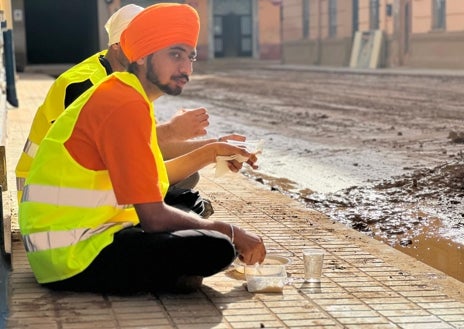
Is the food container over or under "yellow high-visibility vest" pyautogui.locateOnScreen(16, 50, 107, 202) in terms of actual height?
under

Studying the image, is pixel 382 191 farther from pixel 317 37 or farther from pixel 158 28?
pixel 317 37

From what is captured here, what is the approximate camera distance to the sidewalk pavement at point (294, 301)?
4.67 meters

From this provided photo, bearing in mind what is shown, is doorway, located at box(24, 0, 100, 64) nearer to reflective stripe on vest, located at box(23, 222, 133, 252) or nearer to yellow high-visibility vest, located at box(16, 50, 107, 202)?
yellow high-visibility vest, located at box(16, 50, 107, 202)

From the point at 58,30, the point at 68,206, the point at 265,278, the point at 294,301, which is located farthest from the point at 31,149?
the point at 58,30

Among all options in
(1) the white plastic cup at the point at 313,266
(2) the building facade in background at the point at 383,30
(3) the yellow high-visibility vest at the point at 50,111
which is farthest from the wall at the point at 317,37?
(1) the white plastic cup at the point at 313,266

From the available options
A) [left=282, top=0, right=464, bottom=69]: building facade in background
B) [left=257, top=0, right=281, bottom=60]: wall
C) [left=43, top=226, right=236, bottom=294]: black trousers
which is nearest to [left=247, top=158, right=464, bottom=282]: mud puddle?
[left=43, top=226, right=236, bottom=294]: black trousers

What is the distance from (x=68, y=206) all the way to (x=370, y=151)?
7608 millimetres

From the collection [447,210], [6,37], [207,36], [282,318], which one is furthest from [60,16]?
[282,318]

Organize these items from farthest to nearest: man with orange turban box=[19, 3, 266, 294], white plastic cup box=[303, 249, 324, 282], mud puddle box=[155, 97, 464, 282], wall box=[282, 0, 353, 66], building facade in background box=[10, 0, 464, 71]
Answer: wall box=[282, 0, 353, 66] < building facade in background box=[10, 0, 464, 71] < mud puddle box=[155, 97, 464, 282] < white plastic cup box=[303, 249, 324, 282] < man with orange turban box=[19, 3, 266, 294]

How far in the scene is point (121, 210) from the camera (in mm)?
5086

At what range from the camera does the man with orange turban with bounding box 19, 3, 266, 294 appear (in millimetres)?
4934

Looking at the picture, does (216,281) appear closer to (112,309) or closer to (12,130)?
(112,309)

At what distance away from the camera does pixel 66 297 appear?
5070mm

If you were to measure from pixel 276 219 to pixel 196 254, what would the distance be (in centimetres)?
248
